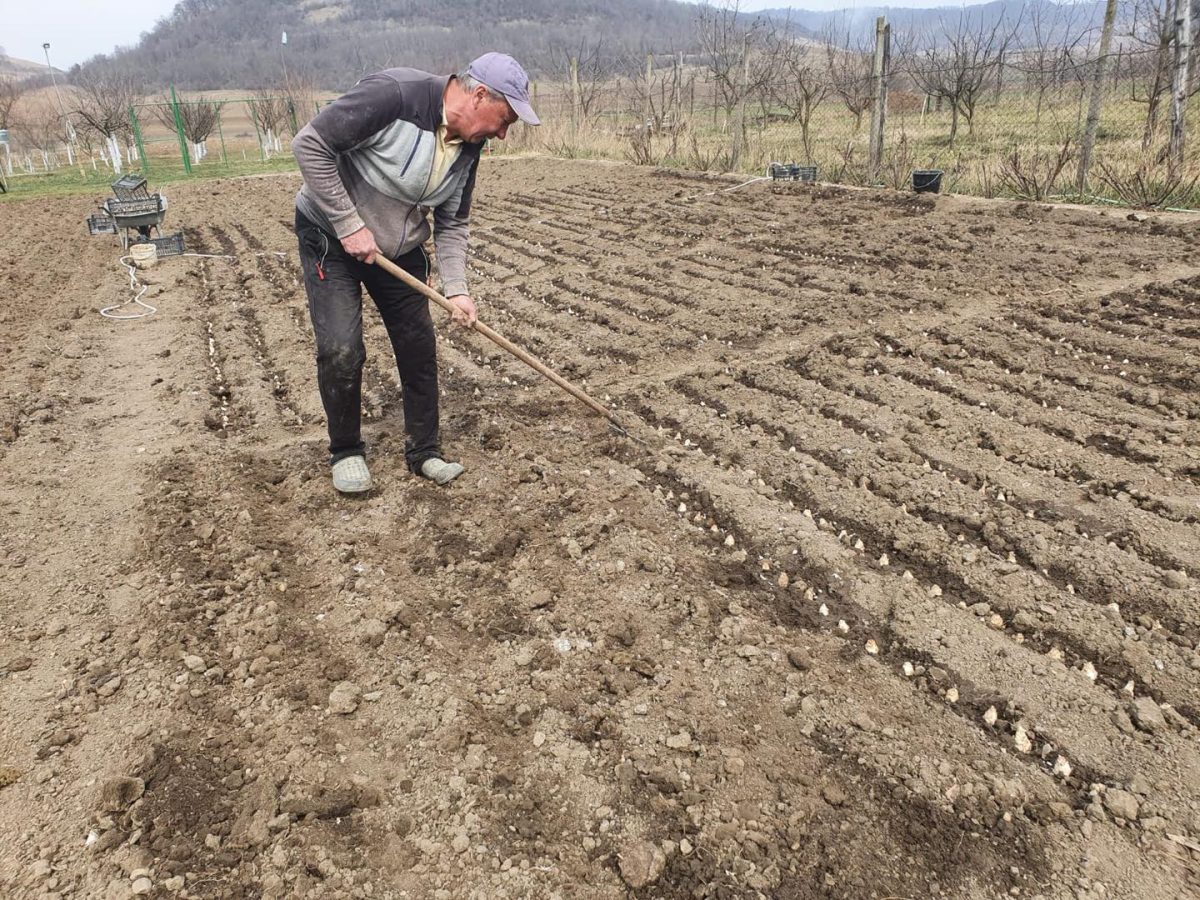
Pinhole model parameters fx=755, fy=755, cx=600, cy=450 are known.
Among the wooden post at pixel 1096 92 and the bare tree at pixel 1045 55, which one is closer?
the wooden post at pixel 1096 92

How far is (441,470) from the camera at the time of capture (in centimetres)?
343

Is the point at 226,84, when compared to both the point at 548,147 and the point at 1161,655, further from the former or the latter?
the point at 1161,655

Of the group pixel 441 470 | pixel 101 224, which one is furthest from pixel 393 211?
pixel 101 224

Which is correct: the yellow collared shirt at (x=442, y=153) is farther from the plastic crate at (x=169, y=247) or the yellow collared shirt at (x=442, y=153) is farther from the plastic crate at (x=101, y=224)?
the plastic crate at (x=101, y=224)

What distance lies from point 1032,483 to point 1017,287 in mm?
2894

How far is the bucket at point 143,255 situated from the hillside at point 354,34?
2945 inches

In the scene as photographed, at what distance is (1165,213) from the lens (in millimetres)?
7207

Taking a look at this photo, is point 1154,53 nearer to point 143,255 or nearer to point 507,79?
point 507,79

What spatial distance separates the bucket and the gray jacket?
5776 millimetres

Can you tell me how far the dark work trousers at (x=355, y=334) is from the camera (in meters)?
3.05

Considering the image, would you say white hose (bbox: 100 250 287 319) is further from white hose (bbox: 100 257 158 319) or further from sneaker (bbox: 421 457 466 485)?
sneaker (bbox: 421 457 466 485)

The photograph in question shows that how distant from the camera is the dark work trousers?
3049mm

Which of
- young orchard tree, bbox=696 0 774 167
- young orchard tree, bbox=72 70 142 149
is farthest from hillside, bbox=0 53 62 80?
young orchard tree, bbox=696 0 774 167

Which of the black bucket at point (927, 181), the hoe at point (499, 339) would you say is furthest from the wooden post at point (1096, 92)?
the hoe at point (499, 339)
